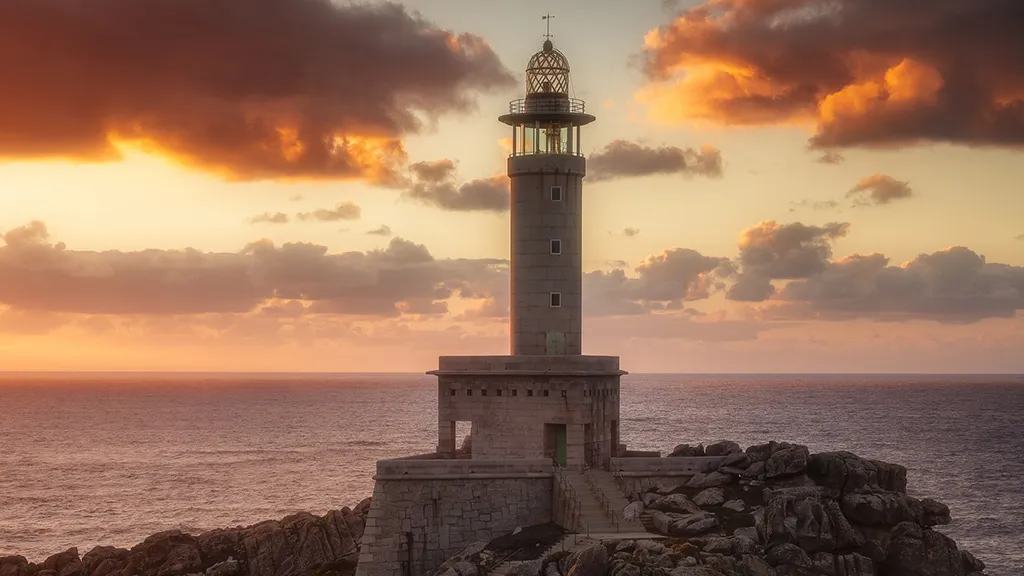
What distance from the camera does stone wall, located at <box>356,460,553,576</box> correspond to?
43.9 m

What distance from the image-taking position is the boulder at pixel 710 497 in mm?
43938

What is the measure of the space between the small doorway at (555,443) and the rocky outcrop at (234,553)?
11.5 meters

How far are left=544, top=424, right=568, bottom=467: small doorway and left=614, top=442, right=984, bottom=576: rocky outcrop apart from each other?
390 centimetres

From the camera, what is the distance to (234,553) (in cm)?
5688

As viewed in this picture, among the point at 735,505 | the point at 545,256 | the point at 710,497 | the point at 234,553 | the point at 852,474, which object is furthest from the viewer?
the point at 234,553

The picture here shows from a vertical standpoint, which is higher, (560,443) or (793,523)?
(560,443)

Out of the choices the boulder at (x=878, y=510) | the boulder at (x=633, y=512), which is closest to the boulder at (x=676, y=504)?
the boulder at (x=633, y=512)

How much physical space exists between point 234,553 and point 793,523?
27.4 m

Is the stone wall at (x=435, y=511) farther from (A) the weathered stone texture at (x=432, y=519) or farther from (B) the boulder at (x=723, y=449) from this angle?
(B) the boulder at (x=723, y=449)

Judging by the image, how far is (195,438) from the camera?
6206 inches

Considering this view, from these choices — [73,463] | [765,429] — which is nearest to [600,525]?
[73,463]

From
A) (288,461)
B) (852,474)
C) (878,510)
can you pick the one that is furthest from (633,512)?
(288,461)

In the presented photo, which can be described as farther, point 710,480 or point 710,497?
point 710,480

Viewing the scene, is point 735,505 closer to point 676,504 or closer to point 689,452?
point 676,504
